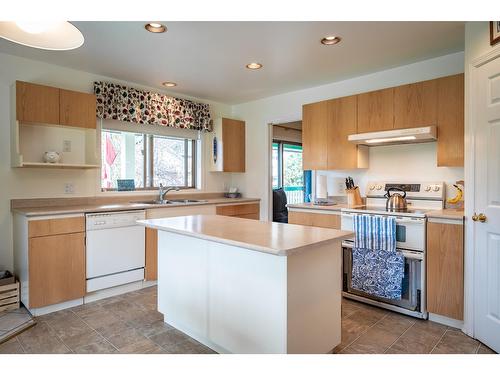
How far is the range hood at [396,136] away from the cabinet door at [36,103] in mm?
2896

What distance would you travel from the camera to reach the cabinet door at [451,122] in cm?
271

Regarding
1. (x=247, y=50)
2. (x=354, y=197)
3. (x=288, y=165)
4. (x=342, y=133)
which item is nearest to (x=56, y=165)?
(x=247, y=50)

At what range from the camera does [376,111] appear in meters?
3.19

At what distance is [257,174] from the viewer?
15.8ft

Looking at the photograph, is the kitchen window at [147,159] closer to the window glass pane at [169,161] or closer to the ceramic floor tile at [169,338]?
the window glass pane at [169,161]

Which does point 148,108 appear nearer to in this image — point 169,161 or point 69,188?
point 169,161

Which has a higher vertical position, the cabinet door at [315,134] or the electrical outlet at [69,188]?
the cabinet door at [315,134]

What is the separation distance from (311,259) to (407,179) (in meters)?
2.00

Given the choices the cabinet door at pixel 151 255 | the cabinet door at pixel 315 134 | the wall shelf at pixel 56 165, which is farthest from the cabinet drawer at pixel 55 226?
the cabinet door at pixel 315 134

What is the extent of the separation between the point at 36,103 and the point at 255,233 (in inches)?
97.7

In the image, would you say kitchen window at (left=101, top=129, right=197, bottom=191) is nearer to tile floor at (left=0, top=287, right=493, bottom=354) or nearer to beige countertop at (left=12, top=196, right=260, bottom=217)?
beige countertop at (left=12, top=196, right=260, bottom=217)

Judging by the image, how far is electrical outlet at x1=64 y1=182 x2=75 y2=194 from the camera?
340cm

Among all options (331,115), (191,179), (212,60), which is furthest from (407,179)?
(191,179)
